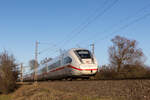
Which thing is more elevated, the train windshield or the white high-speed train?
the train windshield

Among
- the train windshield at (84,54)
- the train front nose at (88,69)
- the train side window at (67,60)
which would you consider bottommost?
the train front nose at (88,69)

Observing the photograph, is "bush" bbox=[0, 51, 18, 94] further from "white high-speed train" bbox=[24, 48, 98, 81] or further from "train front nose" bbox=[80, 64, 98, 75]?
"train front nose" bbox=[80, 64, 98, 75]

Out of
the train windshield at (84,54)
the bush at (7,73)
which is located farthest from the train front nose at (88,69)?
the bush at (7,73)

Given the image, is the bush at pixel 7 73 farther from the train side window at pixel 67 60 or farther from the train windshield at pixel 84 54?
the train windshield at pixel 84 54

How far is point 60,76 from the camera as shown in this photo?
23297 millimetres

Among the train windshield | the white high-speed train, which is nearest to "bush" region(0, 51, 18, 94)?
the white high-speed train

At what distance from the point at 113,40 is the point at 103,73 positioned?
58.0 feet

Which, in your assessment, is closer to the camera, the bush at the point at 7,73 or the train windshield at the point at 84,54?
the train windshield at the point at 84,54

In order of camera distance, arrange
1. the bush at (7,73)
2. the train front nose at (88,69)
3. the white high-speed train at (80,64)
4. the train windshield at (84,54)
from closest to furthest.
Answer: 1. the train front nose at (88,69)
2. the white high-speed train at (80,64)
3. the train windshield at (84,54)
4. the bush at (7,73)

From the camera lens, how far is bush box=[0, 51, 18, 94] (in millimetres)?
28188

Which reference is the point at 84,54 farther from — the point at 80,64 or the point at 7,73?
the point at 7,73

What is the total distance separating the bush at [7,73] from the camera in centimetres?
2819

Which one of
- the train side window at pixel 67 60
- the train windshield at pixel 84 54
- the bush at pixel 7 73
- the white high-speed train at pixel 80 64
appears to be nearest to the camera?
the white high-speed train at pixel 80 64

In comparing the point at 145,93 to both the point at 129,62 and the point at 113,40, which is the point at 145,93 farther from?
the point at 113,40
